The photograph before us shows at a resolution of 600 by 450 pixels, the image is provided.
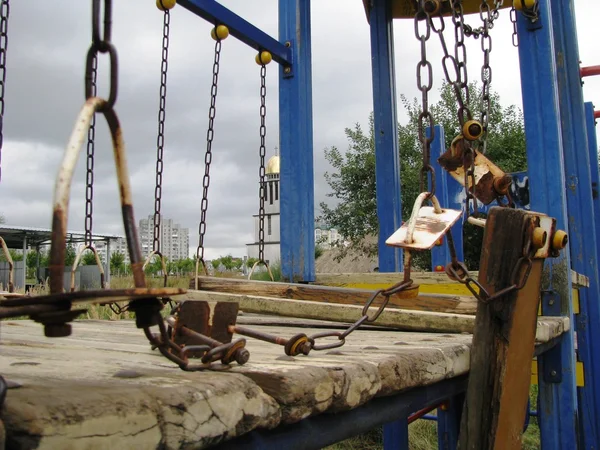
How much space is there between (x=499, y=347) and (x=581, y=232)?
2.30 m

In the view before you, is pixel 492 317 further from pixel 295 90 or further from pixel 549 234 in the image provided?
pixel 295 90

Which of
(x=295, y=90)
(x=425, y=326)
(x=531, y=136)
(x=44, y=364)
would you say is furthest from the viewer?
(x=295, y=90)

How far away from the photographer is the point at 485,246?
5.37 feet

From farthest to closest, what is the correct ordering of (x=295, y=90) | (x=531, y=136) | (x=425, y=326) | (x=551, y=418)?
(x=295, y=90) → (x=531, y=136) → (x=551, y=418) → (x=425, y=326)

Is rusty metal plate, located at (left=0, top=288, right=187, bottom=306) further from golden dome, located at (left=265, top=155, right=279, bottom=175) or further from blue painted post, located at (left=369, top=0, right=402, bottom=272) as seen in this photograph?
golden dome, located at (left=265, top=155, right=279, bottom=175)

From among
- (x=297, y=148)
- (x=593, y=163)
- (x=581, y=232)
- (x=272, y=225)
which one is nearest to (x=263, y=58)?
(x=297, y=148)

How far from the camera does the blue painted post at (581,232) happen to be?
11.5 ft

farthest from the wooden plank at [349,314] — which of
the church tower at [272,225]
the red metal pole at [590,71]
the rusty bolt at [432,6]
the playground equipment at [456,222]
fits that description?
the church tower at [272,225]

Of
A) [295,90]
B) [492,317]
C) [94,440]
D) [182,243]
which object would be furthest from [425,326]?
[182,243]

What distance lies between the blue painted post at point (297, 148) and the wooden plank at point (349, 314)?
3.59 ft

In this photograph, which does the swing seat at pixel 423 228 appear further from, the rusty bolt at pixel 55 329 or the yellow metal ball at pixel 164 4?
the yellow metal ball at pixel 164 4

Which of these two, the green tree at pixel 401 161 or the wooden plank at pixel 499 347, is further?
the green tree at pixel 401 161

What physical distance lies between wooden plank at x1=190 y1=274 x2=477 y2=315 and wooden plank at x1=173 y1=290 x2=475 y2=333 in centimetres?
7

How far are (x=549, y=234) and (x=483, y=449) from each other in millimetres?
598
